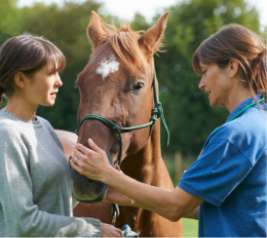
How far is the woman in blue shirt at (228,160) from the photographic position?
235cm

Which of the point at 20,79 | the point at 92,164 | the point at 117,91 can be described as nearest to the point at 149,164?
the point at 117,91

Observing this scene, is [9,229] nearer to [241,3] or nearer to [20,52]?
[20,52]

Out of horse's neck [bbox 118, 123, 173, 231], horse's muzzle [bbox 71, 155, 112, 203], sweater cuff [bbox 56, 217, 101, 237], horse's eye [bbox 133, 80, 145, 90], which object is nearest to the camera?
sweater cuff [bbox 56, 217, 101, 237]

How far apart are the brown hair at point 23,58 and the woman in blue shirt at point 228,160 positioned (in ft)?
1.35

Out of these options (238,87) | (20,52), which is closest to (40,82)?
(20,52)

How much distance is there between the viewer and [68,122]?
68.9ft

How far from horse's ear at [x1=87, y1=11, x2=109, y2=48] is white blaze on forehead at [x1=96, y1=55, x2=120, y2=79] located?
0.26m

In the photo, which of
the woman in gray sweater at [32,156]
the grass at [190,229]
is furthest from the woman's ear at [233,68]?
the grass at [190,229]

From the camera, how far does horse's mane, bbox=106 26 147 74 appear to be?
136 inches

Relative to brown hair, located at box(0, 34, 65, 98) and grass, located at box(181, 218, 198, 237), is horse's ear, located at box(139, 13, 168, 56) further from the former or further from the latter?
grass, located at box(181, 218, 198, 237)

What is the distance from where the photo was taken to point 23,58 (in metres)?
2.63

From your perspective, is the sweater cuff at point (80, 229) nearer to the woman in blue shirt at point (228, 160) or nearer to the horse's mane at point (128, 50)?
the woman in blue shirt at point (228, 160)

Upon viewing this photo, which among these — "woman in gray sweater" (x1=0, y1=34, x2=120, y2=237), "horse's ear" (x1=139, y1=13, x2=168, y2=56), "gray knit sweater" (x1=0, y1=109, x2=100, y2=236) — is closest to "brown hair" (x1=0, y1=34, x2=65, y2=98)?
"woman in gray sweater" (x1=0, y1=34, x2=120, y2=237)

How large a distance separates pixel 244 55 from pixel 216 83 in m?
0.17
